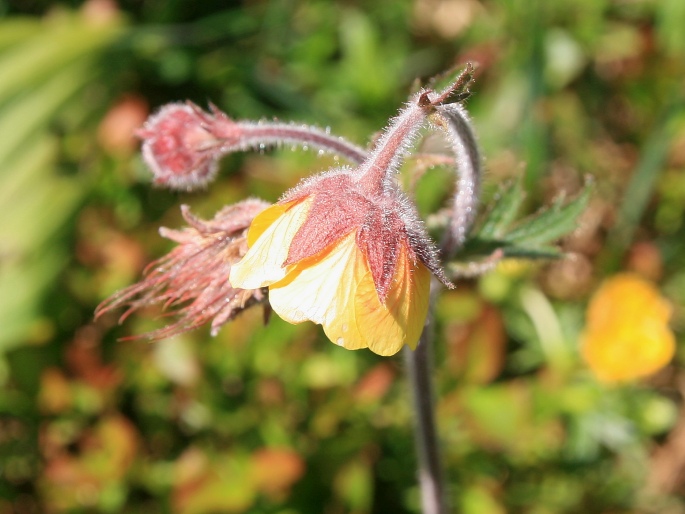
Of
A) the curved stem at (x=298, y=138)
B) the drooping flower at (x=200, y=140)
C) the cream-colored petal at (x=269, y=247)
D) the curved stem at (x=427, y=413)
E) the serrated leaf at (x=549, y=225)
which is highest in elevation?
the drooping flower at (x=200, y=140)

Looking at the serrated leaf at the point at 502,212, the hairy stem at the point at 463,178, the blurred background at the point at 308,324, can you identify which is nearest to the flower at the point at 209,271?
the hairy stem at the point at 463,178

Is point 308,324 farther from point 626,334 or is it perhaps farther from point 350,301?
point 350,301

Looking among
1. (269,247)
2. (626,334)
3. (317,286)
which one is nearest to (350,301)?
(317,286)

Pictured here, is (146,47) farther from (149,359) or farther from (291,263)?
(291,263)

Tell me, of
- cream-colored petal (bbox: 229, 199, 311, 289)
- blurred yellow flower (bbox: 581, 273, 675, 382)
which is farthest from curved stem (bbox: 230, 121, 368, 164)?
blurred yellow flower (bbox: 581, 273, 675, 382)

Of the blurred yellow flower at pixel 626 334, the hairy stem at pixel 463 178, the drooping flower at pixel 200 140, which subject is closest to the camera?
the hairy stem at pixel 463 178

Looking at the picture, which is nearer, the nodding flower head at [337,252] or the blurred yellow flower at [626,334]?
the nodding flower head at [337,252]

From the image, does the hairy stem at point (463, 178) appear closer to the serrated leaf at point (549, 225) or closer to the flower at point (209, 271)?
the serrated leaf at point (549, 225)
